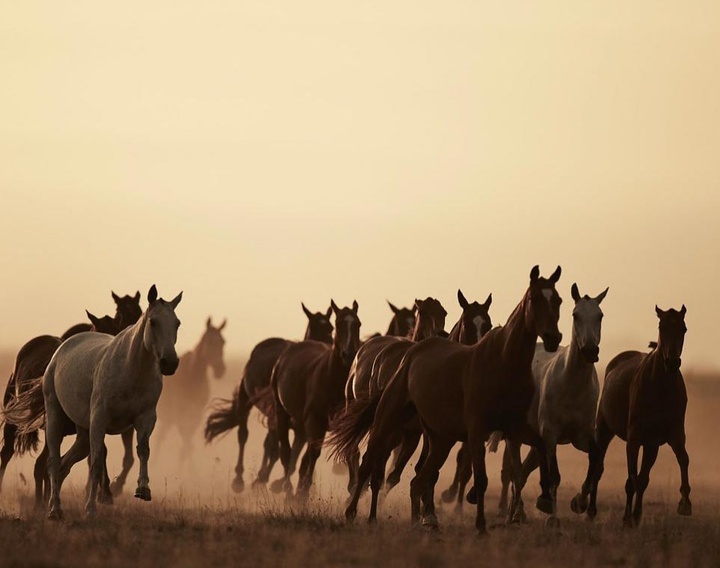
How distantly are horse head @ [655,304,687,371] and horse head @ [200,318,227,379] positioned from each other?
65.2ft

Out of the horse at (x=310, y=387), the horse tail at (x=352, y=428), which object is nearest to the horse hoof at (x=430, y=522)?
the horse tail at (x=352, y=428)

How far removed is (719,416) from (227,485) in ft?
94.0

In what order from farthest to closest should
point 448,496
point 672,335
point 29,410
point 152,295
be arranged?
point 448,496
point 29,410
point 672,335
point 152,295

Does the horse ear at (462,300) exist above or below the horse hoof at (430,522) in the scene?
above

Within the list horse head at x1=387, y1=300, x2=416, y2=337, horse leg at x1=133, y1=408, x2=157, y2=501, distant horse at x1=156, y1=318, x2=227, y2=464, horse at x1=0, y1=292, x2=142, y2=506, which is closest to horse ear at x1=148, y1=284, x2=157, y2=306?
horse leg at x1=133, y1=408, x2=157, y2=501

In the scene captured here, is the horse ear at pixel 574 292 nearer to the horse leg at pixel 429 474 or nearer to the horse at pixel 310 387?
the horse leg at pixel 429 474

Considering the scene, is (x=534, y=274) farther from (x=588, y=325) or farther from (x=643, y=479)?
(x=643, y=479)

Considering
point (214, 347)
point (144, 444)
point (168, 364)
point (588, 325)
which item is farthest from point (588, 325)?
point (214, 347)

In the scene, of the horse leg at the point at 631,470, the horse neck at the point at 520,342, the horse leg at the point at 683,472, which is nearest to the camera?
the horse neck at the point at 520,342

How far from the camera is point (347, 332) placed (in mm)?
21203

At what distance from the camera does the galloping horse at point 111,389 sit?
1559 cm

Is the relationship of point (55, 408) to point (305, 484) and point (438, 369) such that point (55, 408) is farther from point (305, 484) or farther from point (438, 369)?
point (305, 484)

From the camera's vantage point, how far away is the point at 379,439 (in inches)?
650

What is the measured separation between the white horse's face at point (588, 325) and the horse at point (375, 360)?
238cm
